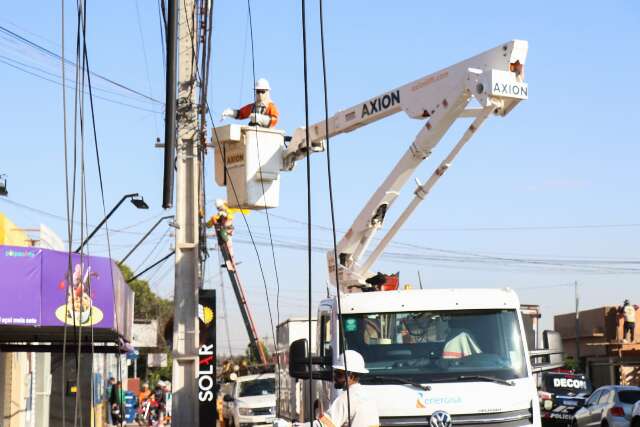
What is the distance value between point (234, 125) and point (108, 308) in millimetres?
3749

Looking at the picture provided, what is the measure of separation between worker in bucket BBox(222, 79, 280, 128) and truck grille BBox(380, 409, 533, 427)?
297 inches

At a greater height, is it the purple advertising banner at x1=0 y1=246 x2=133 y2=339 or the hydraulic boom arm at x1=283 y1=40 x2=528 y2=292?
the hydraulic boom arm at x1=283 y1=40 x2=528 y2=292

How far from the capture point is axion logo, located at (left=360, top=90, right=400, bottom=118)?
55.0 feet

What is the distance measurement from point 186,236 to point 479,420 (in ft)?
23.8

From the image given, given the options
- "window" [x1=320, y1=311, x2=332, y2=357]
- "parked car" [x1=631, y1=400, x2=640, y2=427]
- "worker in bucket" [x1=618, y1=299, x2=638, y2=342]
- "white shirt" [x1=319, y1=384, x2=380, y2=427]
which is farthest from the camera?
"worker in bucket" [x1=618, y1=299, x2=638, y2=342]

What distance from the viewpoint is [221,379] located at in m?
43.0

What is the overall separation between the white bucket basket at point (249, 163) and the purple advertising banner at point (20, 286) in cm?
388

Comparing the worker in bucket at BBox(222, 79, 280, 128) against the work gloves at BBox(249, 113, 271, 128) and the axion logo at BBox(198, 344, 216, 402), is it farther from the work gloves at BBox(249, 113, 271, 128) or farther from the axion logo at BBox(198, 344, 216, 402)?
the axion logo at BBox(198, 344, 216, 402)

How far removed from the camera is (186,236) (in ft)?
56.6

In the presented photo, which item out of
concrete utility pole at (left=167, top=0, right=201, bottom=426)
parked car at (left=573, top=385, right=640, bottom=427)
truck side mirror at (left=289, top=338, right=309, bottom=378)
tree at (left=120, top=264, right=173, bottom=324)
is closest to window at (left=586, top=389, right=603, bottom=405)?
parked car at (left=573, top=385, right=640, bottom=427)

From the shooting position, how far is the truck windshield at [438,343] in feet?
38.0

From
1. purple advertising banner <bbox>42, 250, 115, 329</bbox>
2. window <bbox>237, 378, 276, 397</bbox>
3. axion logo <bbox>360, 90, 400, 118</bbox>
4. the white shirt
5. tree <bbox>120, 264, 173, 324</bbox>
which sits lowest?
the white shirt

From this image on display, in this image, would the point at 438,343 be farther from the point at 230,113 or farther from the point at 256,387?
the point at 256,387

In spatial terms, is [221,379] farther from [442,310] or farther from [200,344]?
[442,310]
